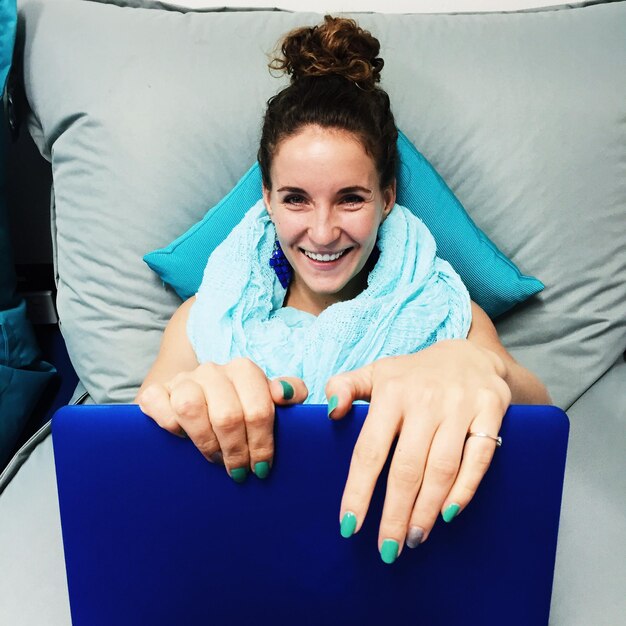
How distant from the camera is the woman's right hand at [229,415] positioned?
0.53m

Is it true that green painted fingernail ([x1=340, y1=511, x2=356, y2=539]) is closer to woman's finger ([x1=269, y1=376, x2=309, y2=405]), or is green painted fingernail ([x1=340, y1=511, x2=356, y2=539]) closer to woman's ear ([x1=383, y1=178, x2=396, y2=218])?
woman's finger ([x1=269, y1=376, x2=309, y2=405])

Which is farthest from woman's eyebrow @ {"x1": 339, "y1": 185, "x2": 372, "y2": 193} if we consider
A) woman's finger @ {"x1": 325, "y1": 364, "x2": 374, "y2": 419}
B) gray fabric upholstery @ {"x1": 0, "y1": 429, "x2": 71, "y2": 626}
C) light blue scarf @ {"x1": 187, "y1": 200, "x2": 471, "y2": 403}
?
gray fabric upholstery @ {"x1": 0, "y1": 429, "x2": 71, "y2": 626}

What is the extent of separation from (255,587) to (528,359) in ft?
2.15

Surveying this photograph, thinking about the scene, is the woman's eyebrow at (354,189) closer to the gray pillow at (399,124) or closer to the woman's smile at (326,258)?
the woman's smile at (326,258)

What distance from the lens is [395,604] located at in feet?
2.03

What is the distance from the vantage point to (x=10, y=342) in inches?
44.7

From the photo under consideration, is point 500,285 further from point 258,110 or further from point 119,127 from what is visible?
point 119,127

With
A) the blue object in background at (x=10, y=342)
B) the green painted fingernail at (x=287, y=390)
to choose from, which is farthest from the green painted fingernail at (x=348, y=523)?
the blue object in background at (x=10, y=342)

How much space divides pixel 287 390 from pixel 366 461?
8cm

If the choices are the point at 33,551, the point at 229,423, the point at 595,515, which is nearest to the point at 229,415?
the point at 229,423

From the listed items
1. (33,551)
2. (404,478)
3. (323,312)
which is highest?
(404,478)

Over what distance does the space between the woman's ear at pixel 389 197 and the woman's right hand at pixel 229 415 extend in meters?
0.52

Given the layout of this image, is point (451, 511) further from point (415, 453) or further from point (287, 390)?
point (287, 390)

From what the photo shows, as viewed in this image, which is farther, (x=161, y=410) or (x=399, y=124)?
(x=399, y=124)
